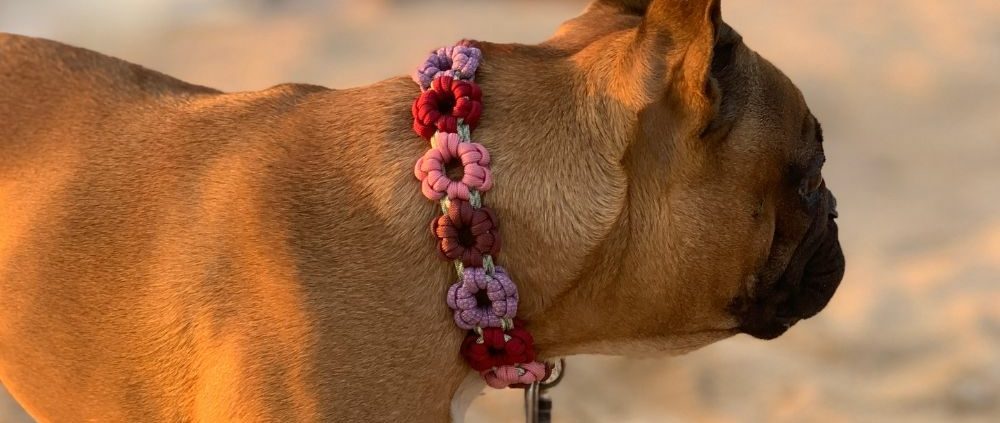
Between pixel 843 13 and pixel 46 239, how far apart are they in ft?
14.7

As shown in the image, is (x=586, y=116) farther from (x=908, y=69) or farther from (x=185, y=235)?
(x=908, y=69)

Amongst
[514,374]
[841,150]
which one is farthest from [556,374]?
[841,150]

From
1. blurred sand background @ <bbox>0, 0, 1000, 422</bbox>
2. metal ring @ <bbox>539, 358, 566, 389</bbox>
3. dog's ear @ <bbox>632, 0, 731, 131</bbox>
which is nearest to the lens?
dog's ear @ <bbox>632, 0, 731, 131</bbox>

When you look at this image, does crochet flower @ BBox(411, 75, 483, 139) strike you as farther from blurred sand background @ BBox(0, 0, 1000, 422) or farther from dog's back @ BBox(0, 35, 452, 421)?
blurred sand background @ BBox(0, 0, 1000, 422)

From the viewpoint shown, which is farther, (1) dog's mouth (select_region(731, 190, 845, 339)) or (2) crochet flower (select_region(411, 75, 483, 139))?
(1) dog's mouth (select_region(731, 190, 845, 339))

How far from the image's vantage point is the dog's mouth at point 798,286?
1.74m

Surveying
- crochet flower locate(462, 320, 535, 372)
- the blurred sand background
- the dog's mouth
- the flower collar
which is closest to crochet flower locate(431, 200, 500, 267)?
the flower collar

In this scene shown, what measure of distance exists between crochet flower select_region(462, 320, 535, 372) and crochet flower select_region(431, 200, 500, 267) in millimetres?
119

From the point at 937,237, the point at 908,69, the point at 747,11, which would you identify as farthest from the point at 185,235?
the point at 747,11

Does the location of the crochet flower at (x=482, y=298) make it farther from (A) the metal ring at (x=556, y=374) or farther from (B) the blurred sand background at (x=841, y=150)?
(B) the blurred sand background at (x=841, y=150)

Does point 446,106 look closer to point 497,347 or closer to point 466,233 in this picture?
point 466,233

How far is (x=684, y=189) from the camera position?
163 cm

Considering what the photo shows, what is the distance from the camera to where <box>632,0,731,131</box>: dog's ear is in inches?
59.7

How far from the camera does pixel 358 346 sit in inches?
60.6
